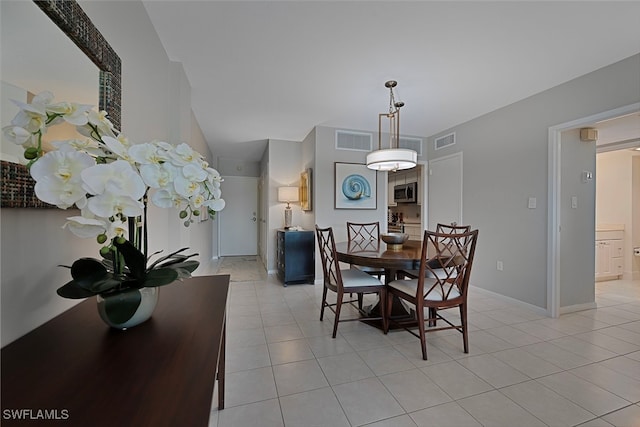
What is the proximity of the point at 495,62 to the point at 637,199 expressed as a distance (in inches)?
169

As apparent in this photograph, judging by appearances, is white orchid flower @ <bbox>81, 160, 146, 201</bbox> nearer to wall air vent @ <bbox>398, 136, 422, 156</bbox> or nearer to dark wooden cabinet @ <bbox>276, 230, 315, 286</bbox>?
dark wooden cabinet @ <bbox>276, 230, 315, 286</bbox>

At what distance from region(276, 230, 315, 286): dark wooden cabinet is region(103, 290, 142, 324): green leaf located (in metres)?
3.29

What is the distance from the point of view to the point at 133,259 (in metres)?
0.76

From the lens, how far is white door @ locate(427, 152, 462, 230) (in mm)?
4039

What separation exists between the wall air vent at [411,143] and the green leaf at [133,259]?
4.46 m

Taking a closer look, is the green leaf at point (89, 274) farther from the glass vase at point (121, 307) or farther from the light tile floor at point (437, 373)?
the light tile floor at point (437, 373)

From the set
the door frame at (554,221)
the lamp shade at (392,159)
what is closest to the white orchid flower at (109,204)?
the lamp shade at (392,159)

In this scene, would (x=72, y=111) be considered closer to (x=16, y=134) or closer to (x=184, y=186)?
(x=16, y=134)

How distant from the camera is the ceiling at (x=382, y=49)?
1.78 metres

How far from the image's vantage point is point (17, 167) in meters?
0.67

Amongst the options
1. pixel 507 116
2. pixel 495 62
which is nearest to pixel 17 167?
pixel 495 62

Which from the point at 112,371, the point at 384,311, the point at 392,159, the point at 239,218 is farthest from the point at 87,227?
the point at 239,218

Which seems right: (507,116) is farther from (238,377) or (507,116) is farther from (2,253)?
(2,253)

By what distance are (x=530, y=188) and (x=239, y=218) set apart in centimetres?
576
